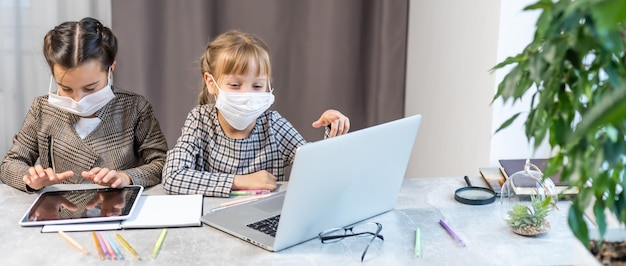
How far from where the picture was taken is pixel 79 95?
6.01 feet

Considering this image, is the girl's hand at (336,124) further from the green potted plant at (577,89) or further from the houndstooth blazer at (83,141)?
the green potted plant at (577,89)

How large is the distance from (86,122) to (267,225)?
0.73 meters

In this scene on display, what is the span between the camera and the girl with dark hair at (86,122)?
5.95ft

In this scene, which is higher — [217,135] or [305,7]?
[305,7]

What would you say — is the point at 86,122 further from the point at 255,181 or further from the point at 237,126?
the point at 255,181

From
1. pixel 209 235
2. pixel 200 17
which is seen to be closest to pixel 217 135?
pixel 209 235

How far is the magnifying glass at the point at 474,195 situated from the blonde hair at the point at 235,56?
0.57 meters

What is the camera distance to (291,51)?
2.92m

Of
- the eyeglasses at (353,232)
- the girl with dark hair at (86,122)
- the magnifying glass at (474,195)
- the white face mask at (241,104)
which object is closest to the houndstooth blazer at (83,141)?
the girl with dark hair at (86,122)

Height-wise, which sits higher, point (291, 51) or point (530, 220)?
point (291, 51)

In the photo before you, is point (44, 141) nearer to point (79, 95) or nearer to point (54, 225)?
point (79, 95)

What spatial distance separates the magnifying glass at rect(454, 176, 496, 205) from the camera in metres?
1.61

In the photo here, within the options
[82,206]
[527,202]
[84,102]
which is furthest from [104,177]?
[527,202]

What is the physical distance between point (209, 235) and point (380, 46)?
5.46ft
